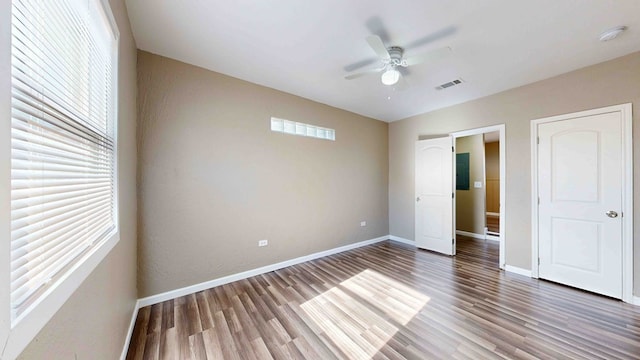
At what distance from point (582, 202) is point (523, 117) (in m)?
1.31

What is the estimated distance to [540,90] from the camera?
10.2 ft

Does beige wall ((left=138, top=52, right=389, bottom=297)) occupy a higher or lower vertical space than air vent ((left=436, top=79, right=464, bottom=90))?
lower

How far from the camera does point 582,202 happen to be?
283 centimetres

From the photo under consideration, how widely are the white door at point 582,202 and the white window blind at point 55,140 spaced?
15.2 ft

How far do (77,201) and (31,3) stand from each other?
2.49 ft

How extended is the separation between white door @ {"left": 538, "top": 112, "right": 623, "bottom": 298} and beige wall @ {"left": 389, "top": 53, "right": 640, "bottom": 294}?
5.3 inches

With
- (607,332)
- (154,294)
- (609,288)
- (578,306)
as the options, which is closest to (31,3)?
(154,294)

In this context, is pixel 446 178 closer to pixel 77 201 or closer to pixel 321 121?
pixel 321 121

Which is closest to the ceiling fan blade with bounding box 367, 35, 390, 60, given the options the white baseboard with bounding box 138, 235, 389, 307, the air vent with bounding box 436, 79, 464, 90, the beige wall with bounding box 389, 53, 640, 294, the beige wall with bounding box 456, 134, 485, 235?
the air vent with bounding box 436, 79, 464, 90

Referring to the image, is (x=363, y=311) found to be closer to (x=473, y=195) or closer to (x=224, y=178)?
(x=224, y=178)

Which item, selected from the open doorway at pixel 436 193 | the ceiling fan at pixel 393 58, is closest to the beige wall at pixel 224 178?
the open doorway at pixel 436 193

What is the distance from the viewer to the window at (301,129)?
3473 mm

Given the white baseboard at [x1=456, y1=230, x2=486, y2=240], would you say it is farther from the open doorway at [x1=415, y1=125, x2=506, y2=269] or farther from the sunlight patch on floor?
the sunlight patch on floor

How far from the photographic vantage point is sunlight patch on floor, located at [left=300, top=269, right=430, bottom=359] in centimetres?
194
